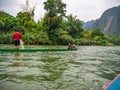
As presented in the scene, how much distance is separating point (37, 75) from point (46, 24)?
33.8 metres

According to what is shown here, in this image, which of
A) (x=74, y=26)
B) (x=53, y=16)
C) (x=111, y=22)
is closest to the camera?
(x=53, y=16)

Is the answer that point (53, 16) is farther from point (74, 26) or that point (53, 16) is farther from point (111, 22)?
point (111, 22)

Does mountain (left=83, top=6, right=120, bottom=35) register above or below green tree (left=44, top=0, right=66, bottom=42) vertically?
above

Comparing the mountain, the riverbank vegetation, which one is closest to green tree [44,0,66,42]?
the riverbank vegetation

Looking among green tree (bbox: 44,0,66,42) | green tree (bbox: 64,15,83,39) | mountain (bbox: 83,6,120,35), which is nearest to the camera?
green tree (bbox: 44,0,66,42)

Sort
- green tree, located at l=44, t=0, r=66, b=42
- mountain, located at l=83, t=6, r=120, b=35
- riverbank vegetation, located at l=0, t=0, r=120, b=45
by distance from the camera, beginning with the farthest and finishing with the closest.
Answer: mountain, located at l=83, t=6, r=120, b=35 < green tree, located at l=44, t=0, r=66, b=42 < riverbank vegetation, located at l=0, t=0, r=120, b=45

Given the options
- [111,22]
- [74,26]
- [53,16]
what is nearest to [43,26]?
[53,16]

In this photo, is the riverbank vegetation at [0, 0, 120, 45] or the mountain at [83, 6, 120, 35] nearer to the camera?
the riverbank vegetation at [0, 0, 120, 45]

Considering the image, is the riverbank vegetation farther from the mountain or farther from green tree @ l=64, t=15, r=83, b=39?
the mountain

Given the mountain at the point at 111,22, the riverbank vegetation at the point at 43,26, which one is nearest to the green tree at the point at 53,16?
the riverbank vegetation at the point at 43,26

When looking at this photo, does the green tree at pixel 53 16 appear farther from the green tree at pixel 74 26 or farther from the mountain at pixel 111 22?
the mountain at pixel 111 22

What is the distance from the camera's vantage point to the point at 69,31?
48.7 metres

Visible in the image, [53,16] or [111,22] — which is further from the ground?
[111,22]

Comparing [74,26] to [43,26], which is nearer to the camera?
[43,26]
